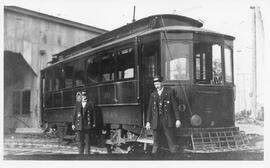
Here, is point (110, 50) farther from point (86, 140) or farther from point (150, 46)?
point (86, 140)

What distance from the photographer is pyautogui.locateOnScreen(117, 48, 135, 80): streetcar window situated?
7.51m

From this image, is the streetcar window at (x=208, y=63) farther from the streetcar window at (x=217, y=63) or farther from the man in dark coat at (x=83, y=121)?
the man in dark coat at (x=83, y=121)

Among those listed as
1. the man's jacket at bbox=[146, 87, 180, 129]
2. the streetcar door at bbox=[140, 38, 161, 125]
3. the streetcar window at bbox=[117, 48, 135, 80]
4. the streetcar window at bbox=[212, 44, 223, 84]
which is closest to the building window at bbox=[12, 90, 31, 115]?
the streetcar window at bbox=[117, 48, 135, 80]

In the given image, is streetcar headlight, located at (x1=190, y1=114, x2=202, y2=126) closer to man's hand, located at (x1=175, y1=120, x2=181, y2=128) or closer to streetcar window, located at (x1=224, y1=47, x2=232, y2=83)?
man's hand, located at (x1=175, y1=120, x2=181, y2=128)

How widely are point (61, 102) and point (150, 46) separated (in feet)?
12.9

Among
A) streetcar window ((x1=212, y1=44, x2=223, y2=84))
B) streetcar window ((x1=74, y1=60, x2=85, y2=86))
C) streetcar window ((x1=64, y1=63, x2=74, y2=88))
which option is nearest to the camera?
streetcar window ((x1=212, y1=44, x2=223, y2=84))

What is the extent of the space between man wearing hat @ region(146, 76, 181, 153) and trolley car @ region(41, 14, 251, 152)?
0.20 m

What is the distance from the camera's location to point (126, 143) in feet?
26.1

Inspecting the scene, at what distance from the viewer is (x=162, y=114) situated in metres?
6.82

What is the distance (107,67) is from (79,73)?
1344 millimetres

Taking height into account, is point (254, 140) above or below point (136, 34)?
below

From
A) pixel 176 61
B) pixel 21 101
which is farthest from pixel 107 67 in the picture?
pixel 21 101

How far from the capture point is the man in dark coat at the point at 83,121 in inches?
310

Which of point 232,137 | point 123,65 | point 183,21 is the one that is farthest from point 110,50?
point 232,137
